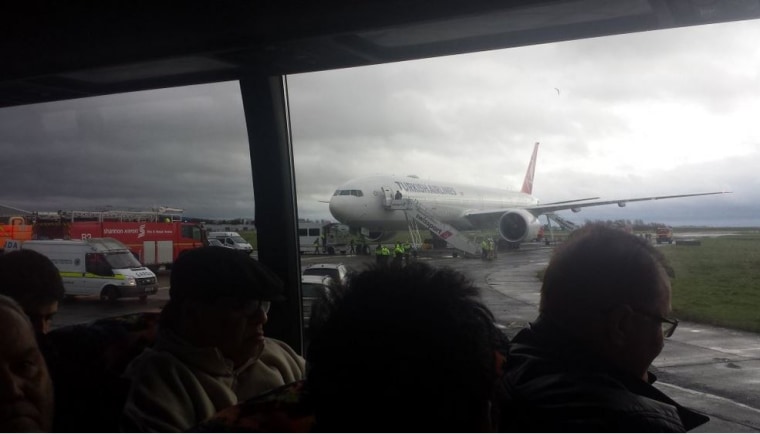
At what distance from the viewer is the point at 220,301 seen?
1.99 metres

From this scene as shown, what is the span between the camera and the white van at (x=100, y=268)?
295cm

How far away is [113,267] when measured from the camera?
3.24 meters

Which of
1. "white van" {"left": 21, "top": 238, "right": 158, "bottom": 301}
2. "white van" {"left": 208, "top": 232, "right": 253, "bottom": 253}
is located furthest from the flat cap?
"white van" {"left": 208, "top": 232, "right": 253, "bottom": 253}

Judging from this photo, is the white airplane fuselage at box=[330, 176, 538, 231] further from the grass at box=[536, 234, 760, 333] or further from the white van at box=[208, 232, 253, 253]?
the grass at box=[536, 234, 760, 333]

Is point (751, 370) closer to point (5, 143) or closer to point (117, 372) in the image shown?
point (117, 372)

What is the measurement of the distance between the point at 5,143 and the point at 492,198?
2745 millimetres

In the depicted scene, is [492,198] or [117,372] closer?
[117,372]

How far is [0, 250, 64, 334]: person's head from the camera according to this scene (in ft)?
7.21

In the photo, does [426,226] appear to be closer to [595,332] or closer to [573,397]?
[595,332]

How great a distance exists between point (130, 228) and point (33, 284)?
1.07 metres

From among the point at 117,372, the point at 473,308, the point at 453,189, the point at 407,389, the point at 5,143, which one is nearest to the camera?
the point at 407,389

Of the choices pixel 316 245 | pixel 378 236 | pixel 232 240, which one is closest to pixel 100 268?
pixel 232 240

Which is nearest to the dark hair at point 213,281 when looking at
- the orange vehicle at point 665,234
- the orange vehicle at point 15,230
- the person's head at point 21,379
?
the person's head at point 21,379

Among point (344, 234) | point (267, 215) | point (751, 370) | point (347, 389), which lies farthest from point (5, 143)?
point (751, 370)
